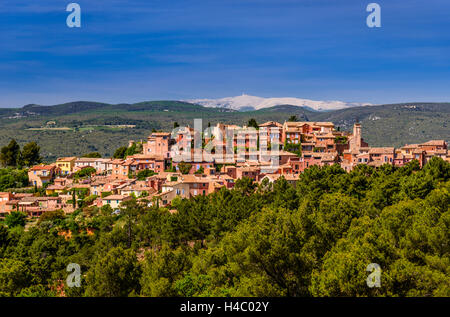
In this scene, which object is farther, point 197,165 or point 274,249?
point 197,165

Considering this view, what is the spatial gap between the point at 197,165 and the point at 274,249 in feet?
133

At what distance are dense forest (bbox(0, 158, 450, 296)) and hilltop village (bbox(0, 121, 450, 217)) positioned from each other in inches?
473

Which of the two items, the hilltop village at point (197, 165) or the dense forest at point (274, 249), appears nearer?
the dense forest at point (274, 249)

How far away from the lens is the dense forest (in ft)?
55.4

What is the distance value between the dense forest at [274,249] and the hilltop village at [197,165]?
12.0 metres

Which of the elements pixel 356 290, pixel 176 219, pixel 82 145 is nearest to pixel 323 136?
pixel 176 219

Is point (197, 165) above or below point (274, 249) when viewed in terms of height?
above

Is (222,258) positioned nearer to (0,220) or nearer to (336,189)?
(336,189)

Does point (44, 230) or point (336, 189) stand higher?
point (336, 189)

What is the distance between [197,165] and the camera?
58.7m

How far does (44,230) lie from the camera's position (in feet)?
129

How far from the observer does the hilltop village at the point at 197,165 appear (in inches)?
2013

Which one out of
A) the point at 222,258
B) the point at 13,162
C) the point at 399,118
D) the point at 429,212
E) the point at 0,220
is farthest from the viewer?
the point at 399,118

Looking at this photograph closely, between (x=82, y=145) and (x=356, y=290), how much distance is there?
14913 cm
